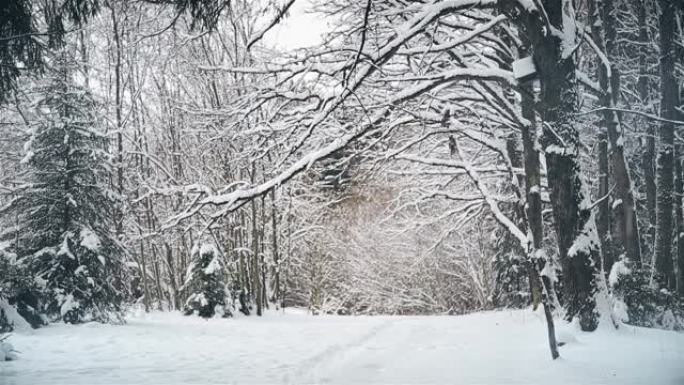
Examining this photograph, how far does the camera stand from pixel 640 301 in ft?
29.1

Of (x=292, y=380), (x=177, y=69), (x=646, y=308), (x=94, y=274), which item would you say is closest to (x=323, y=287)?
(x=177, y=69)

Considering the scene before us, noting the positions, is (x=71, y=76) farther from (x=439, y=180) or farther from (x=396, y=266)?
(x=396, y=266)

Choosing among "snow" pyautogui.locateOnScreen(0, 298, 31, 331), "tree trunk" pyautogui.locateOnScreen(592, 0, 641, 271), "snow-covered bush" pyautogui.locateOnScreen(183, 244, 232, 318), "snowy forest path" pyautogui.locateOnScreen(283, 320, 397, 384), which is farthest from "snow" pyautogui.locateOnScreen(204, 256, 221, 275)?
"tree trunk" pyautogui.locateOnScreen(592, 0, 641, 271)

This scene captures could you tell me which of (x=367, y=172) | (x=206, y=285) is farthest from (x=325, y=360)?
(x=206, y=285)

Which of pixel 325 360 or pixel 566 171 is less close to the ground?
pixel 566 171

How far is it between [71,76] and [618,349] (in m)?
12.5

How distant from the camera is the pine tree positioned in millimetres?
10484

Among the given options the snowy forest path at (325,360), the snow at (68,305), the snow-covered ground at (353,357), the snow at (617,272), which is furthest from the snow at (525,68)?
the snow at (68,305)

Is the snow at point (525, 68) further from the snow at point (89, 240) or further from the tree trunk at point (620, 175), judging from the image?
the snow at point (89, 240)

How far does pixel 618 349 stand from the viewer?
17.1 ft

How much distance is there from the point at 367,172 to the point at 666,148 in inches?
226

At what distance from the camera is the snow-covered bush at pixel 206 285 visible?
13562 mm

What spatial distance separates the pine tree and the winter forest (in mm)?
50

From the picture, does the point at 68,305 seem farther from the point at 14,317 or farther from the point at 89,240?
the point at 89,240
